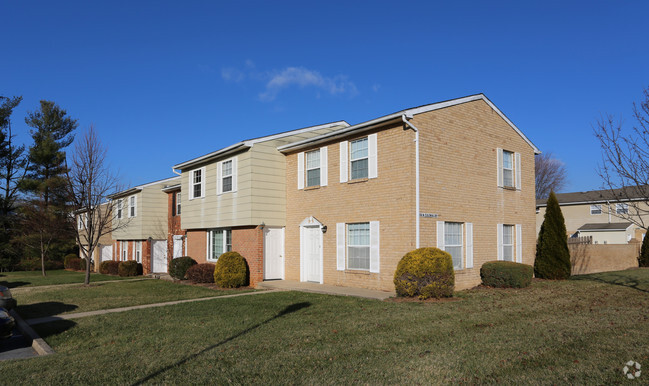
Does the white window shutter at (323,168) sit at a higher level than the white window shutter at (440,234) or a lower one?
higher

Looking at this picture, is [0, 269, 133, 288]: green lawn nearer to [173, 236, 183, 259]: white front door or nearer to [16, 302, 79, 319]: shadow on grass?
[173, 236, 183, 259]: white front door

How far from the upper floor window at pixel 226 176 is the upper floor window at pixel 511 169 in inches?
426

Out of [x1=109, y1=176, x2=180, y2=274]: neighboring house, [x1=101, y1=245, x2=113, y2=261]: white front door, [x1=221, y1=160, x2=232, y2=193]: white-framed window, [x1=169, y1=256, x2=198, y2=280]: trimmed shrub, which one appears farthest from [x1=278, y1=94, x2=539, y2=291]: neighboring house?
[x1=101, y1=245, x2=113, y2=261]: white front door

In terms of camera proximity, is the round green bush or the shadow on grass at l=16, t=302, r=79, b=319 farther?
the round green bush

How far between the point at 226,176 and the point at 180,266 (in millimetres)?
5246

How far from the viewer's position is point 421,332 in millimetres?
8984

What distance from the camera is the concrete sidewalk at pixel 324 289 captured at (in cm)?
1393

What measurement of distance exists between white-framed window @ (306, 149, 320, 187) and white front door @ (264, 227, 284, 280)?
8.26ft

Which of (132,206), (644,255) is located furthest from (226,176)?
(644,255)

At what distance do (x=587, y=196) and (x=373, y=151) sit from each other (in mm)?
31427

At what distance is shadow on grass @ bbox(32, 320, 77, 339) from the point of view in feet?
32.7

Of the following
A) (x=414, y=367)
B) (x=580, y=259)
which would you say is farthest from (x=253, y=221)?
(x=580, y=259)

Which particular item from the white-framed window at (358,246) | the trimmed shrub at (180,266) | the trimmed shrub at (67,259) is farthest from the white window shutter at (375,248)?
the trimmed shrub at (67,259)

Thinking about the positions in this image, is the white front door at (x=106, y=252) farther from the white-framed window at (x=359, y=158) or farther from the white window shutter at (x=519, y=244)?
the white window shutter at (x=519, y=244)
